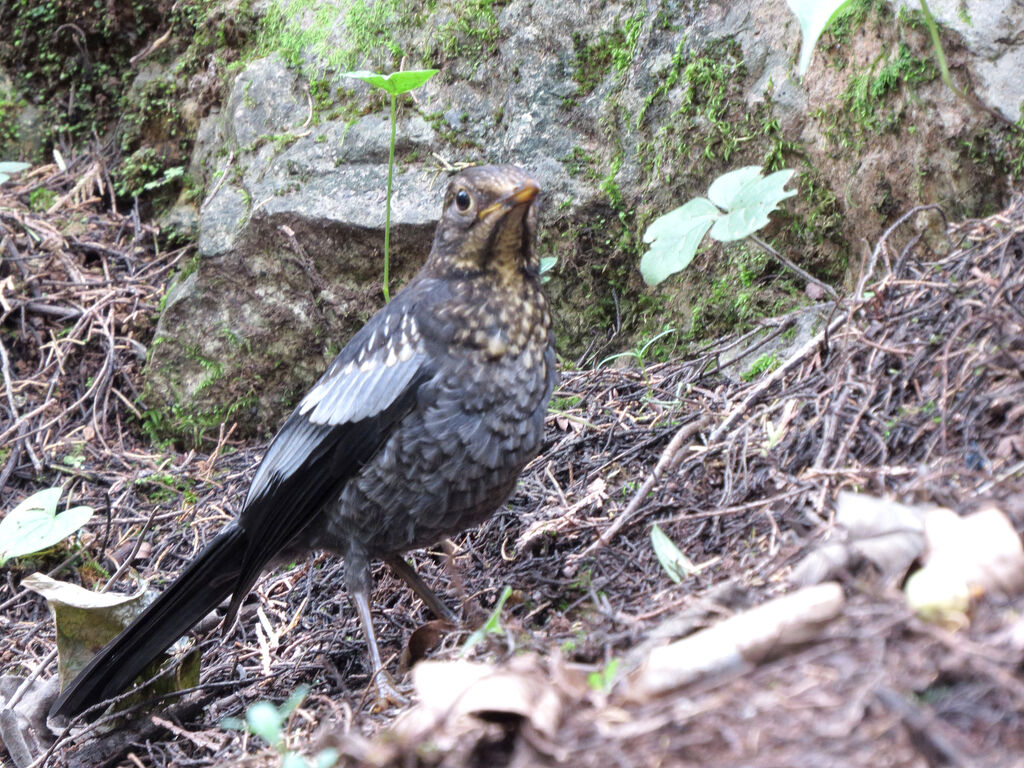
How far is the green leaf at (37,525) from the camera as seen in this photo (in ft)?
11.7

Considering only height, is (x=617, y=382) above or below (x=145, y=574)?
above

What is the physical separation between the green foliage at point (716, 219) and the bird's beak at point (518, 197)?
1.32ft

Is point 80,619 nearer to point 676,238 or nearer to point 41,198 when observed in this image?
point 676,238

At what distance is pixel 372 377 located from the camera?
10.6ft

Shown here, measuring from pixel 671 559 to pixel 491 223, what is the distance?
51.1 inches

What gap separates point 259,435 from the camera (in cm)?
488

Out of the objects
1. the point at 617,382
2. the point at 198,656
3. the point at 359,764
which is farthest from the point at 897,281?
the point at 198,656

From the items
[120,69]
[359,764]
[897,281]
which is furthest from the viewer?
[120,69]

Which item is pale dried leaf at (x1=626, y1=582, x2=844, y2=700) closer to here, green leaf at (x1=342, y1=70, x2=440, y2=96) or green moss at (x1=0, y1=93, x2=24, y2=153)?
green leaf at (x1=342, y1=70, x2=440, y2=96)

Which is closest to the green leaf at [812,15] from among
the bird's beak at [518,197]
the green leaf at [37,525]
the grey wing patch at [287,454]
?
the bird's beak at [518,197]

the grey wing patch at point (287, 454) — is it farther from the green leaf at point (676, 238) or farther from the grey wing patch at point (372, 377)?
the green leaf at point (676, 238)

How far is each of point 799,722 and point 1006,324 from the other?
4.49 ft

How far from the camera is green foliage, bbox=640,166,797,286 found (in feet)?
9.95

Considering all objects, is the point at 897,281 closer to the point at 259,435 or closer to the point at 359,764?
the point at 359,764
